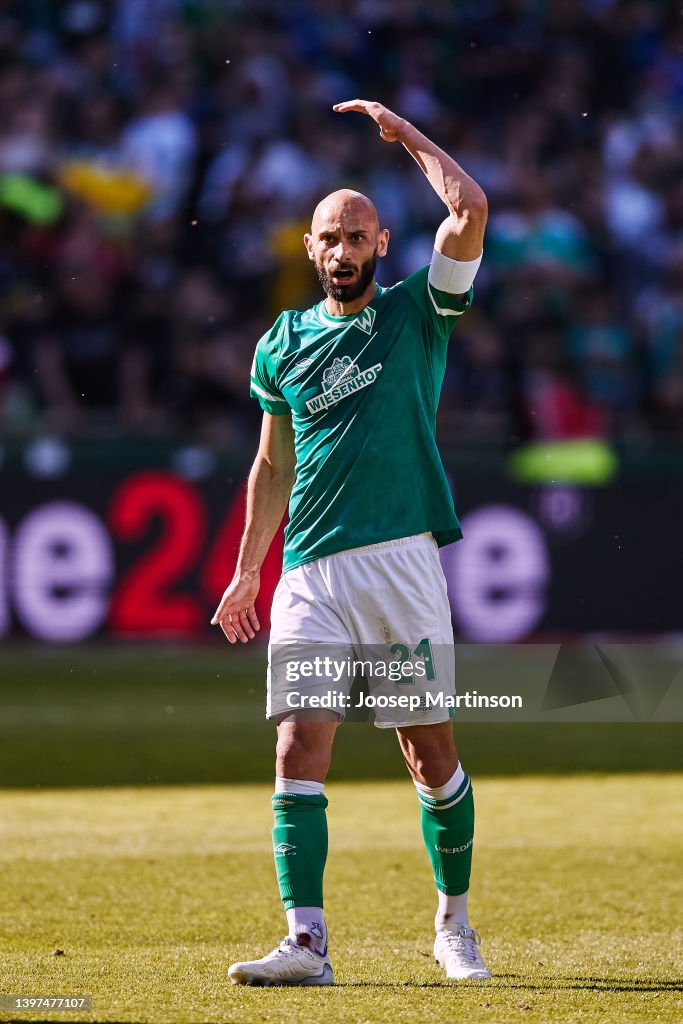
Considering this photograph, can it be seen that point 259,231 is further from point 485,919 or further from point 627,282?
point 485,919

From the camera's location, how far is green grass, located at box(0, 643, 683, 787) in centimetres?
801

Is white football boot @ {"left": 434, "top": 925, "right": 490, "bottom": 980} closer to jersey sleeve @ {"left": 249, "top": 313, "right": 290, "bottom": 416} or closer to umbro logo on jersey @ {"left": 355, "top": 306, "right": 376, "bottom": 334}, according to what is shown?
jersey sleeve @ {"left": 249, "top": 313, "right": 290, "bottom": 416}

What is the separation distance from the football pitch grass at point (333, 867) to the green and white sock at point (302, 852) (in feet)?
0.61

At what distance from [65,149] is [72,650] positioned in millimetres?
4258

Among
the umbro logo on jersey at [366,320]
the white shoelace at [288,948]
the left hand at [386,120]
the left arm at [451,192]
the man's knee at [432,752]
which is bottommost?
the white shoelace at [288,948]

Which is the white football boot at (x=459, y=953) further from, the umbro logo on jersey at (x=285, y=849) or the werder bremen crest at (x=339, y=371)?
the werder bremen crest at (x=339, y=371)

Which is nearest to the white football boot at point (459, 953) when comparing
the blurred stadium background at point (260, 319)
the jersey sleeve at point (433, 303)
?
the jersey sleeve at point (433, 303)

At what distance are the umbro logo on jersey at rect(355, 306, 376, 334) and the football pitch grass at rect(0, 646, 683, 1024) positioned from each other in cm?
168

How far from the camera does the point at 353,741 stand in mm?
9117

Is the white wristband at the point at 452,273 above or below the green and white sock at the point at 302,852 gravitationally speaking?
above

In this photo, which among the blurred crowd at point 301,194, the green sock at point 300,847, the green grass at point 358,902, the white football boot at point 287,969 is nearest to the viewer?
the green grass at point 358,902

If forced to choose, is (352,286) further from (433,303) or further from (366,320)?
(433,303)

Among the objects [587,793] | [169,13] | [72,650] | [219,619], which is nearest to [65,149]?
[169,13]

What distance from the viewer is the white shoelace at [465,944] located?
4.30 meters
